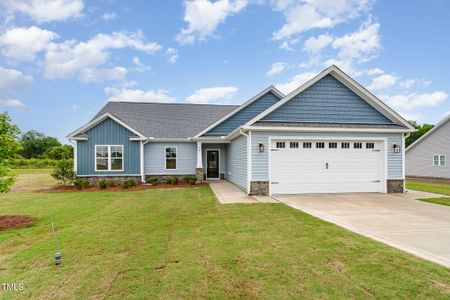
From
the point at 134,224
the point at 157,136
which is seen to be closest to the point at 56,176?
the point at 157,136

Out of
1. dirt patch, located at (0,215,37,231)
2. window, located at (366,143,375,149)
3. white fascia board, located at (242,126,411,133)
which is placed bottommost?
dirt patch, located at (0,215,37,231)

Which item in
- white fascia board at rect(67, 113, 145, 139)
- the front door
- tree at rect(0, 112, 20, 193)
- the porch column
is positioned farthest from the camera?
the front door

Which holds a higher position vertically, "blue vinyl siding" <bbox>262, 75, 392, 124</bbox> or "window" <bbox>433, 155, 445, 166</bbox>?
"blue vinyl siding" <bbox>262, 75, 392, 124</bbox>

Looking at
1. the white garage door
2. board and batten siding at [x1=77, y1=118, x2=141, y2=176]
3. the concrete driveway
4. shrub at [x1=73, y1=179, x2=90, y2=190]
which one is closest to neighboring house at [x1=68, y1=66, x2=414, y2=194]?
the white garage door

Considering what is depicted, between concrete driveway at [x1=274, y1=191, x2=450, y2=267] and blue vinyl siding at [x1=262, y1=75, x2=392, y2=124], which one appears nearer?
concrete driveway at [x1=274, y1=191, x2=450, y2=267]

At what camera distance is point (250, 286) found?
3.28m

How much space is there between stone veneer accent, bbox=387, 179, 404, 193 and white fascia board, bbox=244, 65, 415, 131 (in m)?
2.47

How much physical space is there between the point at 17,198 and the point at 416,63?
23.3 m

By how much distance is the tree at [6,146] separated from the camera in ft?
22.7

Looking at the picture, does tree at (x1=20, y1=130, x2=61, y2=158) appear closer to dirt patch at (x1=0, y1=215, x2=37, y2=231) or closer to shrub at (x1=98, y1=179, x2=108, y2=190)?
shrub at (x1=98, y1=179, x2=108, y2=190)

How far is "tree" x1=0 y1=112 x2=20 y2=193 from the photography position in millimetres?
6910

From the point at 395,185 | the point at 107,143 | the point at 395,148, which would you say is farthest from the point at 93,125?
the point at 395,185

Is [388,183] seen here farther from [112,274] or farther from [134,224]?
[112,274]

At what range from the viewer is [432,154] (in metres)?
22.3
